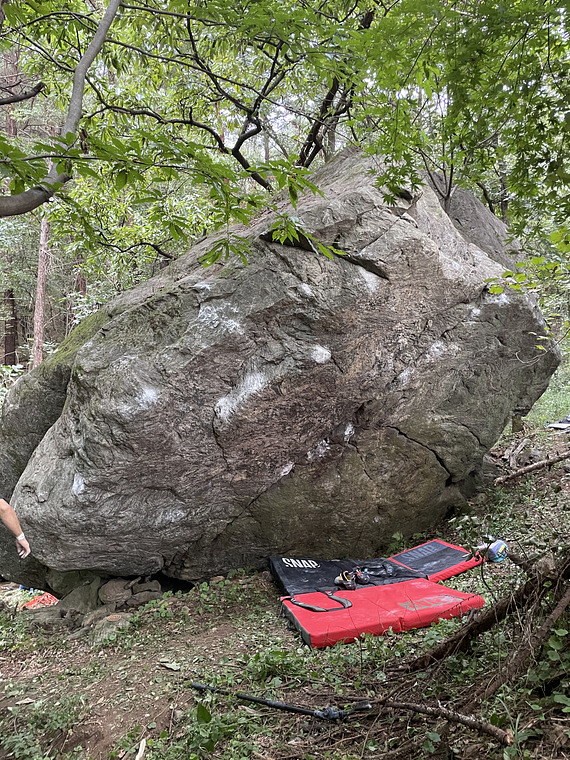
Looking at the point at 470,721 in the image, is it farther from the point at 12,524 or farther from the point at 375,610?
the point at 12,524

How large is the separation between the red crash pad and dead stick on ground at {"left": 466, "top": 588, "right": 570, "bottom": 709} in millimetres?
1512

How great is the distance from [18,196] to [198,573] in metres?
3.77

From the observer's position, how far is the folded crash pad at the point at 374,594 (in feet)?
10.4

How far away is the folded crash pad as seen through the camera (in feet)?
10.4

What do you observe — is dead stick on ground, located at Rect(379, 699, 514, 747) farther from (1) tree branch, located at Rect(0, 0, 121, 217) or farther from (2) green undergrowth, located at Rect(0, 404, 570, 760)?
(1) tree branch, located at Rect(0, 0, 121, 217)

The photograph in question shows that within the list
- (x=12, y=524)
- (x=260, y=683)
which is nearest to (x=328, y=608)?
(x=260, y=683)

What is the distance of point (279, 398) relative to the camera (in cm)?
402

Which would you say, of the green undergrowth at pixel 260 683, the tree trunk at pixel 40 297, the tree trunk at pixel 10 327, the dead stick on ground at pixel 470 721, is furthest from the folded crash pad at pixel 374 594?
the tree trunk at pixel 10 327

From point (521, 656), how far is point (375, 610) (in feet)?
6.41

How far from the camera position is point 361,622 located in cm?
321

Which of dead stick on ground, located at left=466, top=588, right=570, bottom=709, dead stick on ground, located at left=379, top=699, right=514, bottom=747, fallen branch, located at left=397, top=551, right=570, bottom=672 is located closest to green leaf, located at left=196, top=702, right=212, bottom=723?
fallen branch, located at left=397, top=551, right=570, bottom=672

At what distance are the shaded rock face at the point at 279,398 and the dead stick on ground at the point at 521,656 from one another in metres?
2.67

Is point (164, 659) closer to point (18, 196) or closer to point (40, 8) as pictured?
point (18, 196)

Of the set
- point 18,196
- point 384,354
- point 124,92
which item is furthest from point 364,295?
point 124,92
